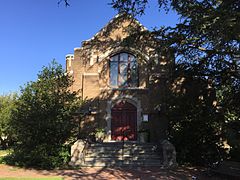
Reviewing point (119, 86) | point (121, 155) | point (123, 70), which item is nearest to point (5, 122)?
point (119, 86)

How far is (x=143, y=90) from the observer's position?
2030 cm

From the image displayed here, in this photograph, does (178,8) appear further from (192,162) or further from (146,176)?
(192,162)

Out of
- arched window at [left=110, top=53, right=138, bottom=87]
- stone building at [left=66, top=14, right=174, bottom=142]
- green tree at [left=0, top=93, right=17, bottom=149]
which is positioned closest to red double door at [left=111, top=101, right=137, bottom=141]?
stone building at [left=66, top=14, right=174, bottom=142]

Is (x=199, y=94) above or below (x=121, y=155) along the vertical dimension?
above

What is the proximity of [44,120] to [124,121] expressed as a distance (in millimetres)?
6839

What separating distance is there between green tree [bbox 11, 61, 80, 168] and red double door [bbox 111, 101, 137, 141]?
4380 mm

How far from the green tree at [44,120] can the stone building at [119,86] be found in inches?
125

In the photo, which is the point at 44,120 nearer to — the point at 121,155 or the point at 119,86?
the point at 121,155

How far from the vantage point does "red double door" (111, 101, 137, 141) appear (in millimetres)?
19828

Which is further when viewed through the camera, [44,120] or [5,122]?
[5,122]

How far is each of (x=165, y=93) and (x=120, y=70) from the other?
4095 millimetres

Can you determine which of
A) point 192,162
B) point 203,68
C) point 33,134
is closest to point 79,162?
point 33,134

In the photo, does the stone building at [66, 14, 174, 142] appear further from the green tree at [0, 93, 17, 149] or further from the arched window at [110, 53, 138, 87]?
the green tree at [0, 93, 17, 149]

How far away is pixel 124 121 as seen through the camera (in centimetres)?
2014
